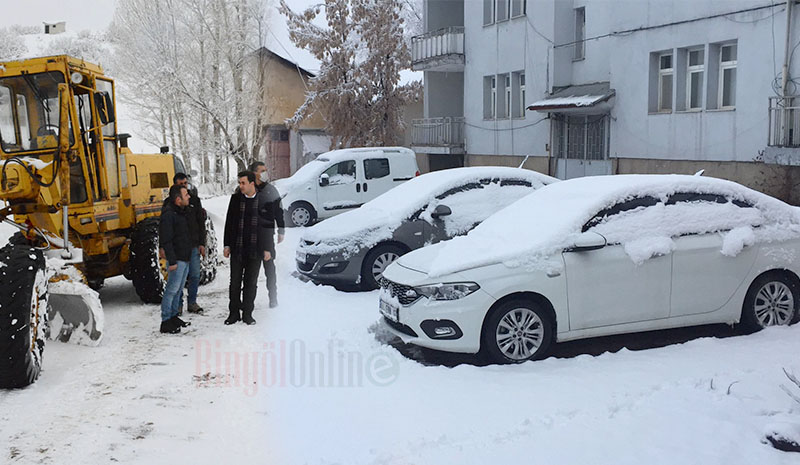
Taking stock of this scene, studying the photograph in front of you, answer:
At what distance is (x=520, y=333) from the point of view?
22.8 ft

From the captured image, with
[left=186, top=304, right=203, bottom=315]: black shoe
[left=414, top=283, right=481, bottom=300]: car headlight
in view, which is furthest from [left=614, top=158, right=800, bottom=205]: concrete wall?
[left=186, top=304, right=203, bottom=315]: black shoe

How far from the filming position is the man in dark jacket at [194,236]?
30.2 feet

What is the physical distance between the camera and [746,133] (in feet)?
48.8

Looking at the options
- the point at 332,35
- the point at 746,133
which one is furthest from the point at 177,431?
the point at 332,35

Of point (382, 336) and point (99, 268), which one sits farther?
point (99, 268)

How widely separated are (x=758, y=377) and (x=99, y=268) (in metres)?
7.73

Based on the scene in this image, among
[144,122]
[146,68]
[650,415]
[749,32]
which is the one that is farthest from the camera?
[144,122]

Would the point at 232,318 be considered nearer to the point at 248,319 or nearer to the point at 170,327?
the point at 248,319

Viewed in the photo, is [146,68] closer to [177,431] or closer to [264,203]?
[264,203]

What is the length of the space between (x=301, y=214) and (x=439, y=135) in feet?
35.0

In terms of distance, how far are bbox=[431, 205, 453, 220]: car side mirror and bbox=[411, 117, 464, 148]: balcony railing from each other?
16.4m

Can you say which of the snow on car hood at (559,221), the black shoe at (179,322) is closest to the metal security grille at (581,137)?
the snow on car hood at (559,221)

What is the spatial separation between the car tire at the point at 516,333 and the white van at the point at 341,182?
11.5 meters

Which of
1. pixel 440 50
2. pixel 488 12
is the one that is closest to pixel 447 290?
pixel 488 12
